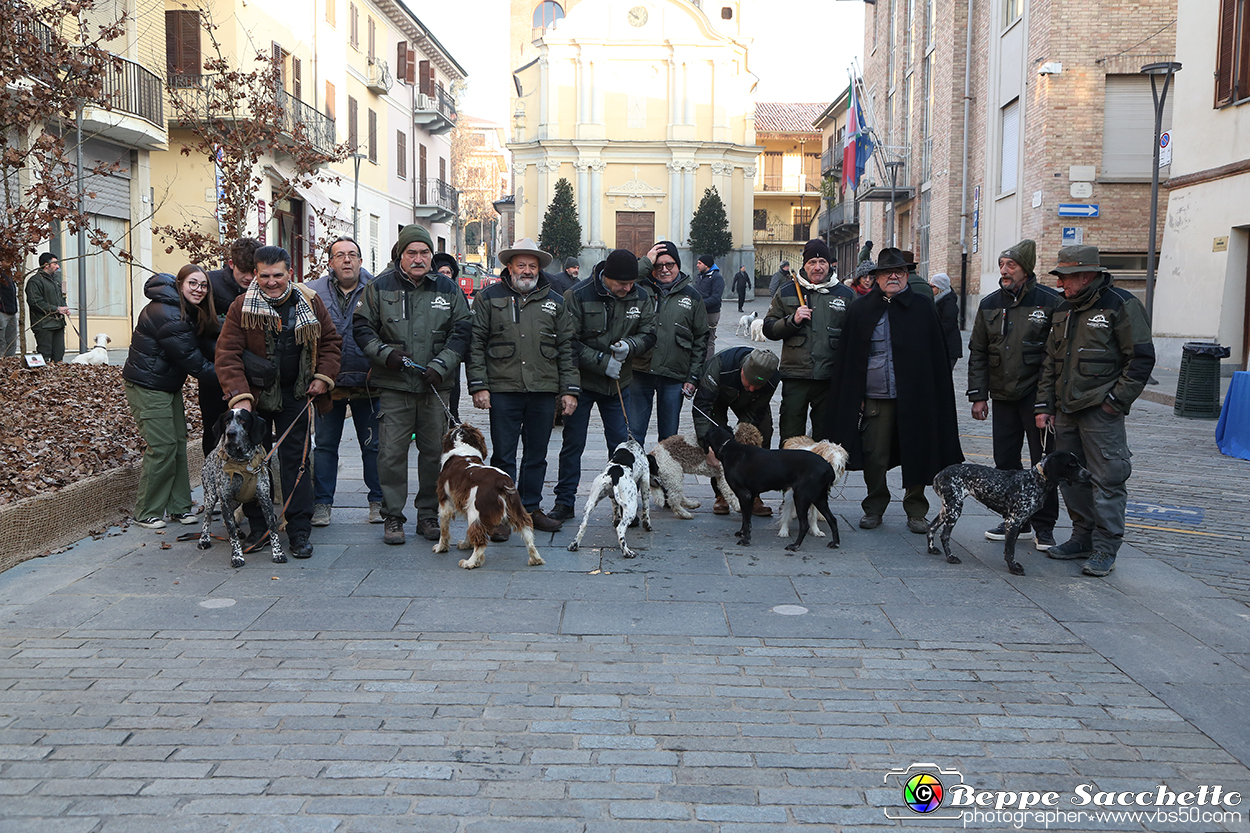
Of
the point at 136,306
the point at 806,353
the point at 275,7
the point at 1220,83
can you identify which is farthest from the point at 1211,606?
the point at 275,7

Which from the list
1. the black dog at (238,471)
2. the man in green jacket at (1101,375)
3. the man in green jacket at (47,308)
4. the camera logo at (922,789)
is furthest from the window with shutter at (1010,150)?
the camera logo at (922,789)

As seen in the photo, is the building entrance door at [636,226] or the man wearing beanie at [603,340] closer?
the man wearing beanie at [603,340]

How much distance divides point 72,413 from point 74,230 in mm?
1684

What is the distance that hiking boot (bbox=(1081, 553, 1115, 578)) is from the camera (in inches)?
243

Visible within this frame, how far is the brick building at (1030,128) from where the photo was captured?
23422 mm

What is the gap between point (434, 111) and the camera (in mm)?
43938

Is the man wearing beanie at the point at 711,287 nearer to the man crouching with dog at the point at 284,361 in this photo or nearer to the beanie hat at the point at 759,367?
the beanie hat at the point at 759,367

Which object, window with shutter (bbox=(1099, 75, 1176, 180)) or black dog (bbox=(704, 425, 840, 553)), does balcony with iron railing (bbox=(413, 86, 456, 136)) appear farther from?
black dog (bbox=(704, 425, 840, 553))

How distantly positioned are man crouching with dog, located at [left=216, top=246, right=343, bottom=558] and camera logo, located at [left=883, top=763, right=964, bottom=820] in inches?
163

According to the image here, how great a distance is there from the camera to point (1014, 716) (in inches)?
161

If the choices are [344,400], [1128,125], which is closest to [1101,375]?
[344,400]

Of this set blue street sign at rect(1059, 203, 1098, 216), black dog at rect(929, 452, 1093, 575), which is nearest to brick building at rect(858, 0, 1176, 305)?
blue street sign at rect(1059, 203, 1098, 216)

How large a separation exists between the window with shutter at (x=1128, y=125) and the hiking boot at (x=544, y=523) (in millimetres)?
21171

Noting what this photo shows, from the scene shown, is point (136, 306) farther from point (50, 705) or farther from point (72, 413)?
point (50, 705)
